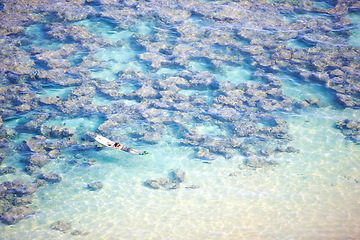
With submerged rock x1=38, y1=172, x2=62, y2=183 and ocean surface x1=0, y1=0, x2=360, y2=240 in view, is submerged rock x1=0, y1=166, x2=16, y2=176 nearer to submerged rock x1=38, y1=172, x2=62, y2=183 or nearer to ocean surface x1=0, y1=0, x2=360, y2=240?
ocean surface x1=0, y1=0, x2=360, y2=240

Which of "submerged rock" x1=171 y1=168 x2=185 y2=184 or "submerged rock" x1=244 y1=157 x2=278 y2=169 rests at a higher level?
"submerged rock" x1=244 y1=157 x2=278 y2=169

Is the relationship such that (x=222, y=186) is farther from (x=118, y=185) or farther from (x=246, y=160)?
(x=118, y=185)

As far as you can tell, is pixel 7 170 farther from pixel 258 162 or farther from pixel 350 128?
pixel 350 128

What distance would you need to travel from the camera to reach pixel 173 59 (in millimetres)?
14422

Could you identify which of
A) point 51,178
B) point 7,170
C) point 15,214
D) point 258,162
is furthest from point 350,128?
point 7,170

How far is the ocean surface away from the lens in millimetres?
9391

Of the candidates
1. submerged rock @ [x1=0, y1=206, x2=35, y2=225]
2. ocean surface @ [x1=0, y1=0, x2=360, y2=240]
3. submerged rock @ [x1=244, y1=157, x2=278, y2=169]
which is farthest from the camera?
submerged rock @ [x1=244, y1=157, x2=278, y2=169]

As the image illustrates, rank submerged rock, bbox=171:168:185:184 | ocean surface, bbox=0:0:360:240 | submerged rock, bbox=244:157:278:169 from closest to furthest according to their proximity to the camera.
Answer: ocean surface, bbox=0:0:360:240, submerged rock, bbox=171:168:185:184, submerged rock, bbox=244:157:278:169

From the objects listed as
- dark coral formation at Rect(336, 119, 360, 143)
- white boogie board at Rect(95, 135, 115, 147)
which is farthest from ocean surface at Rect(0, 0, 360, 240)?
white boogie board at Rect(95, 135, 115, 147)

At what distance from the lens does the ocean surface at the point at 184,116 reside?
30.8 feet

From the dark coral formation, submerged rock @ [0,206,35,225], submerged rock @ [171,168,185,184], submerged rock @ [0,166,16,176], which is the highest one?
the dark coral formation

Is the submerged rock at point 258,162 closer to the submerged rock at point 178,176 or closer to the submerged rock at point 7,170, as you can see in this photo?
the submerged rock at point 178,176

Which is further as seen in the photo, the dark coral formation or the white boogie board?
the dark coral formation

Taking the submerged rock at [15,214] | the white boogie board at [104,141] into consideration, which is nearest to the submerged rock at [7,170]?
the submerged rock at [15,214]
